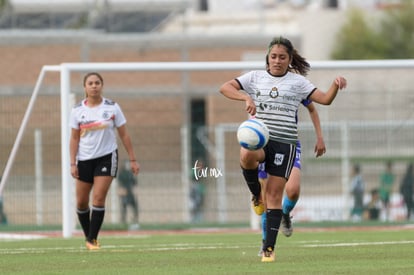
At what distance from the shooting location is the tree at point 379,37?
236ft

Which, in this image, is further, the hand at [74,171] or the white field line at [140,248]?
the hand at [74,171]

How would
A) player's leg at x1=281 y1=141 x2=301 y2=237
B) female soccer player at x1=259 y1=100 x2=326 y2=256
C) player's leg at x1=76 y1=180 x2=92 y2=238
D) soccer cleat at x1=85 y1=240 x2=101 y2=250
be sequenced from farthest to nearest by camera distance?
1. player's leg at x1=76 y1=180 x2=92 y2=238
2. soccer cleat at x1=85 y1=240 x2=101 y2=250
3. player's leg at x1=281 y1=141 x2=301 y2=237
4. female soccer player at x1=259 y1=100 x2=326 y2=256

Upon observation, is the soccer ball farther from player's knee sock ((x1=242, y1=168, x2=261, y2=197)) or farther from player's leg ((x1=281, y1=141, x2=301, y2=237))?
player's leg ((x1=281, y1=141, x2=301, y2=237))

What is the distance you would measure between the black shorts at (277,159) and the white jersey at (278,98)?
8cm

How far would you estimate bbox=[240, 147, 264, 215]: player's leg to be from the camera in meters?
12.9

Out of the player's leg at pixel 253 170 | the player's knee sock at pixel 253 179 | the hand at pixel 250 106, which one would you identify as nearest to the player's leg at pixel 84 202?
the player's leg at pixel 253 170

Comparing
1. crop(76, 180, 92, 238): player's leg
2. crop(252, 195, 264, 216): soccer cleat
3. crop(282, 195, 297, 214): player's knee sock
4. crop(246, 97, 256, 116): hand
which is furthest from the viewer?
crop(76, 180, 92, 238): player's leg

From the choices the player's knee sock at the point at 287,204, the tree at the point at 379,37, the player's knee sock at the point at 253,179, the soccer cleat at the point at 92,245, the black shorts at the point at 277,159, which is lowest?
the soccer cleat at the point at 92,245

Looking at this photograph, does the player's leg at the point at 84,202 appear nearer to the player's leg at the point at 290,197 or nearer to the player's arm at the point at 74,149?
the player's arm at the point at 74,149

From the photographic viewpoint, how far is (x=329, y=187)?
27.1m

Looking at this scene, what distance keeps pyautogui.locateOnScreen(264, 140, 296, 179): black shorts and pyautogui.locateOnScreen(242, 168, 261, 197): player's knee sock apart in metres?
0.15

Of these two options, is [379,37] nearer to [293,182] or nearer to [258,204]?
[293,182]

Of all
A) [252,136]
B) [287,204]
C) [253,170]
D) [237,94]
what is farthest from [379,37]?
[252,136]

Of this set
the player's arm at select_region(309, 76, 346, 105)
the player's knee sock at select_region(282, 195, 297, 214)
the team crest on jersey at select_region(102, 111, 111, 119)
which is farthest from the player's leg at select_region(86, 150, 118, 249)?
the player's arm at select_region(309, 76, 346, 105)
